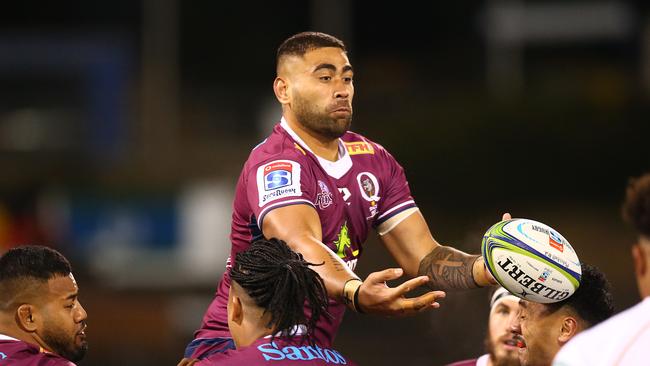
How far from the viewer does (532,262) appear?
17.6ft

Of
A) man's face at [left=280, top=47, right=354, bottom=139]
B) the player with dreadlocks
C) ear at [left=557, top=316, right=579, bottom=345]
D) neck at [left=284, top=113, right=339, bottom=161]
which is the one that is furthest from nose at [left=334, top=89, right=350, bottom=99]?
ear at [left=557, top=316, right=579, bottom=345]

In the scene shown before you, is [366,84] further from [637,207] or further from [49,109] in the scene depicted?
Result: [637,207]

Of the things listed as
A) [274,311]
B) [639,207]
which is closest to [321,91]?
[274,311]

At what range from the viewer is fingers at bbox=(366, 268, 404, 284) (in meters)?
4.89

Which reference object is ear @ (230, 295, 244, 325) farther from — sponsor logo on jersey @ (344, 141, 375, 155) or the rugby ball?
sponsor logo on jersey @ (344, 141, 375, 155)

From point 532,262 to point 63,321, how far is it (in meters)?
2.23

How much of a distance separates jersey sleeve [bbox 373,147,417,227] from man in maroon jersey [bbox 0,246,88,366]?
66.3 inches

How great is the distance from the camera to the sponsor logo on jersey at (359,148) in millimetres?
6344

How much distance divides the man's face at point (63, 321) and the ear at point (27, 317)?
0.04m

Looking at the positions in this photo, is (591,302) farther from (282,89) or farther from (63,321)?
(63,321)

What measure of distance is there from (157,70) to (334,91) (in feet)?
62.3

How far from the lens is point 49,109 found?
81.7ft

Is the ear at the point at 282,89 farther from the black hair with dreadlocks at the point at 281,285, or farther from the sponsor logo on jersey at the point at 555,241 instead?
the sponsor logo on jersey at the point at 555,241

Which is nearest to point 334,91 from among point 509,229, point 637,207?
point 509,229
